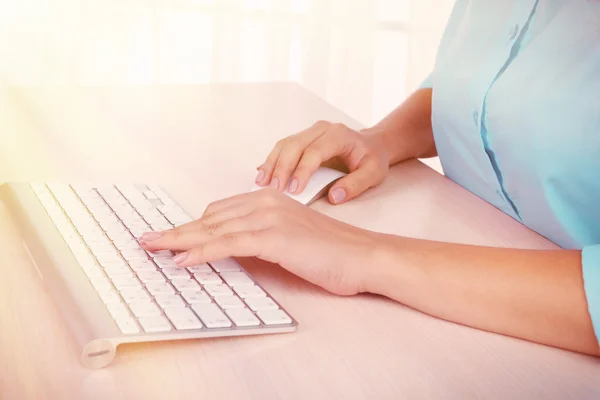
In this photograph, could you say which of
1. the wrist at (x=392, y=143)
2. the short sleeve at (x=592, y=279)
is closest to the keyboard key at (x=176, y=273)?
the short sleeve at (x=592, y=279)

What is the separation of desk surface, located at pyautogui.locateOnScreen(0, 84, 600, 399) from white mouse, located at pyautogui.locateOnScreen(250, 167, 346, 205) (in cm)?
2

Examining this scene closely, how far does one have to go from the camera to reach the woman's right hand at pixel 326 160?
3.32ft

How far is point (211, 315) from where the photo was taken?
674 millimetres

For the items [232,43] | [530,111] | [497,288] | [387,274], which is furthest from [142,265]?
[232,43]

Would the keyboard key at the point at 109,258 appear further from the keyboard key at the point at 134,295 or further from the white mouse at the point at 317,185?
the white mouse at the point at 317,185

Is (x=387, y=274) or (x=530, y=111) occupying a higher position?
(x=530, y=111)

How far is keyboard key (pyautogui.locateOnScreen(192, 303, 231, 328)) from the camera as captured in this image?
2.18 feet

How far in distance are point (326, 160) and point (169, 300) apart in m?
0.45

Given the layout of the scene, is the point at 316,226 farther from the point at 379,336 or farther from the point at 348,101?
the point at 348,101

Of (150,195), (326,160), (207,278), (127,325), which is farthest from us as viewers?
(326,160)

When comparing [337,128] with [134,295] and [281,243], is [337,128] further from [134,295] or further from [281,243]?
[134,295]

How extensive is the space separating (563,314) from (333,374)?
9.6 inches

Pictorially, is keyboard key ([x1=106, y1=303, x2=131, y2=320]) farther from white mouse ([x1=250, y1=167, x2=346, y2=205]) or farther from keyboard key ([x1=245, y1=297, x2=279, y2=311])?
white mouse ([x1=250, y1=167, x2=346, y2=205])

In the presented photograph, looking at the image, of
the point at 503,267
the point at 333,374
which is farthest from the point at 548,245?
the point at 333,374
